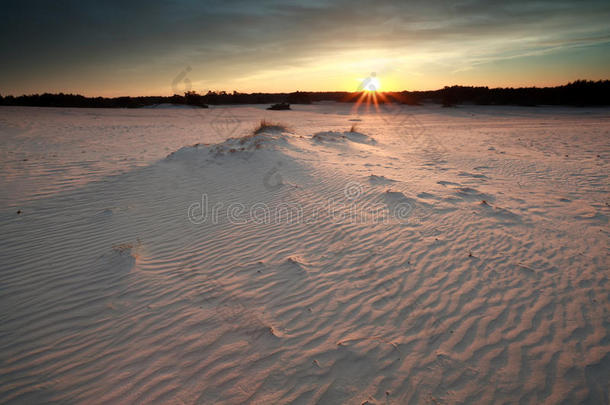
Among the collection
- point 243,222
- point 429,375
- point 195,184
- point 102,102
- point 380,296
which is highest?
point 102,102

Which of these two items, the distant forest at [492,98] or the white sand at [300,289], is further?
the distant forest at [492,98]

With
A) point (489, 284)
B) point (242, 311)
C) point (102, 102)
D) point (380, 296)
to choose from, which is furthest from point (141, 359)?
point (102, 102)

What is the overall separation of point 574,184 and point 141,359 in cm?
929

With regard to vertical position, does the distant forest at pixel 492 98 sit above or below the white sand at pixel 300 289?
above

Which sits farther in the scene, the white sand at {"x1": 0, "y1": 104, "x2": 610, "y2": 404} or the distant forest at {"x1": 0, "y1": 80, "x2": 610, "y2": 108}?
the distant forest at {"x1": 0, "y1": 80, "x2": 610, "y2": 108}

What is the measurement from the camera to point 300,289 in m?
3.25

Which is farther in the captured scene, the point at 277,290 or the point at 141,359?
the point at 277,290

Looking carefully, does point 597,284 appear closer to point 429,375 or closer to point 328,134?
point 429,375

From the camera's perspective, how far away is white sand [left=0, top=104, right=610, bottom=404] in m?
2.23

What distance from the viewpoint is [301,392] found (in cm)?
214

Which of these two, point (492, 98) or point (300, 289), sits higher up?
point (492, 98)

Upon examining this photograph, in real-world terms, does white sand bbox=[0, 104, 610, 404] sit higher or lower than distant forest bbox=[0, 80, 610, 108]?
lower

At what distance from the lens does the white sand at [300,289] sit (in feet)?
7.32

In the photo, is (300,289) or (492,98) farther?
(492,98)
